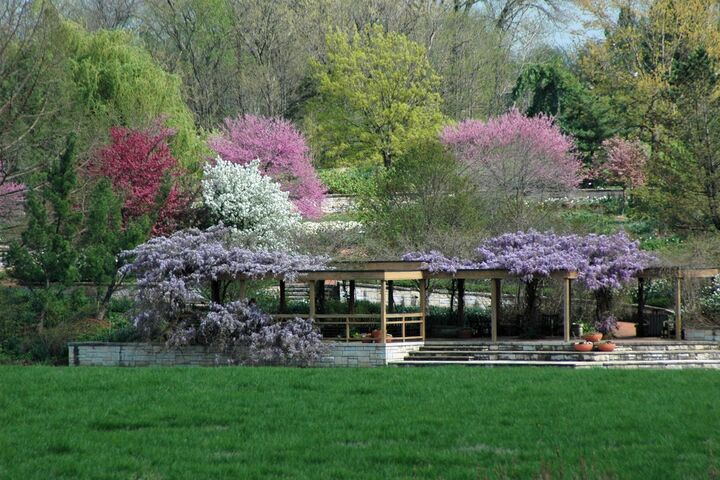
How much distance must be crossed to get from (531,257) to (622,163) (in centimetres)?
2673

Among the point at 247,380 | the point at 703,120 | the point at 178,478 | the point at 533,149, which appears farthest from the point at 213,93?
the point at 178,478

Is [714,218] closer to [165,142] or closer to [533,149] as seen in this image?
[533,149]

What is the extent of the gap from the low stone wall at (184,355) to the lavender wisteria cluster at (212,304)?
30cm

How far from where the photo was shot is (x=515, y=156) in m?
46.8

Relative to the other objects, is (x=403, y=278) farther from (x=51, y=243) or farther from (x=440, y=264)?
(x=51, y=243)

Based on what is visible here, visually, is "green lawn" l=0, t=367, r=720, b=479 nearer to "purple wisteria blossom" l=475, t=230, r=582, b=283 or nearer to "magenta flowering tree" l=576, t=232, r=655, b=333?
"purple wisteria blossom" l=475, t=230, r=582, b=283

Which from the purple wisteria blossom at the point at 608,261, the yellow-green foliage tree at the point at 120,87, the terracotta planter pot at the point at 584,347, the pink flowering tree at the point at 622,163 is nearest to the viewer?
the terracotta planter pot at the point at 584,347

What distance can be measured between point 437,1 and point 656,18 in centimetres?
1687

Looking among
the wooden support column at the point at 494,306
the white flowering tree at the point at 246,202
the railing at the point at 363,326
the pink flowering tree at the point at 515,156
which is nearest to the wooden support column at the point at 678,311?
the wooden support column at the point at 494,306

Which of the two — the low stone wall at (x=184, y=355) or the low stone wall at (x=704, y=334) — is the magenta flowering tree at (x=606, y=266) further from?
the low stone wall at (x=184, y=355)

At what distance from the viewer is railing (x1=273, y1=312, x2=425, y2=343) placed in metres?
26.7

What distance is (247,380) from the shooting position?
1791cm

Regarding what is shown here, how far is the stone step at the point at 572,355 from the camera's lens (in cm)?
2502

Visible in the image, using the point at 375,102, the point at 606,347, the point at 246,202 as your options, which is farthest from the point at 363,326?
the point at 375,102
